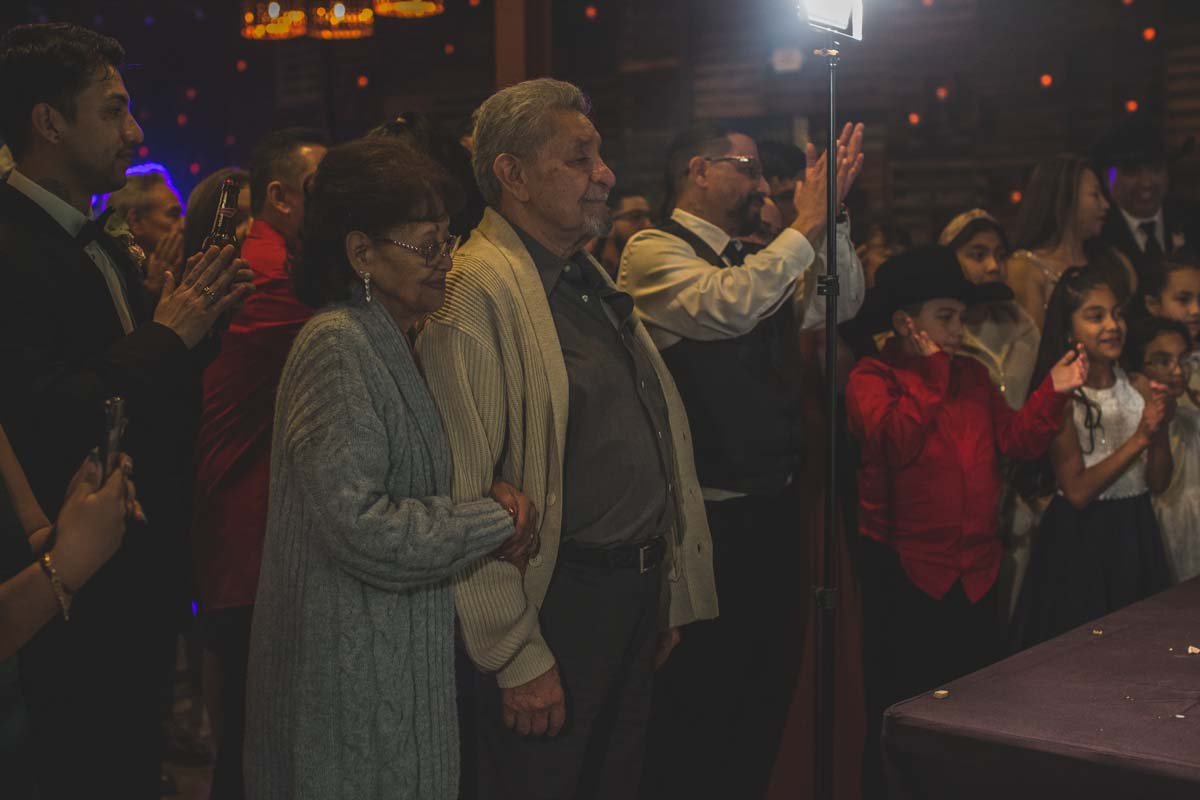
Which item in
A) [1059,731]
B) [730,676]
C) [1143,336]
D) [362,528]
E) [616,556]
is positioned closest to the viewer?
[1059,731]

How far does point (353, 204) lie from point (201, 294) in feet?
1.13

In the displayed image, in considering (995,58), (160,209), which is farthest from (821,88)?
(160,209)

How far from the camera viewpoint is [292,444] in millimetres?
2289

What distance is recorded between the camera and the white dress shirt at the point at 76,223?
2.52m

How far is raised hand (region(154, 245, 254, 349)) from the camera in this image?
8.16ft

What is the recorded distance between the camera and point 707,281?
3.48 meters

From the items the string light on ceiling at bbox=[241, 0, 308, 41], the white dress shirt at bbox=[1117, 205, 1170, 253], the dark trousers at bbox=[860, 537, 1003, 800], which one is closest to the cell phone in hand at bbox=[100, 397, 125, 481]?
the dark trousers at bbox=[860, 537, 1003, 800]

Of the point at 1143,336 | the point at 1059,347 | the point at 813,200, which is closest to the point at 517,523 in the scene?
the point at 813,200

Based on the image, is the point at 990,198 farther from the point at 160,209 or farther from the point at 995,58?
the point at 160,209

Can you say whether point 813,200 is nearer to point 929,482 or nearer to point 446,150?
point 929,482

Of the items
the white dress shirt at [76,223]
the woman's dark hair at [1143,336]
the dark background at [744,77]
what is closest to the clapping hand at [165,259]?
the white dress shirt at [76,223]

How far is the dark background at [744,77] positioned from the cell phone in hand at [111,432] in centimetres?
528

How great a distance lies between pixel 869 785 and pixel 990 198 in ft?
18.4

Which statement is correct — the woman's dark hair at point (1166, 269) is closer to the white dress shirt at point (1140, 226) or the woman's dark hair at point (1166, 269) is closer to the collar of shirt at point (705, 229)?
the white dress shirt at point (1140, 226)
